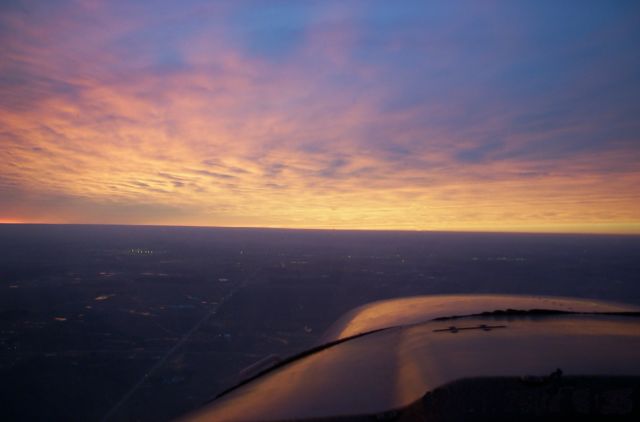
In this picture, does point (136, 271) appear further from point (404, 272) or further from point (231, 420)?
point (231, 420)

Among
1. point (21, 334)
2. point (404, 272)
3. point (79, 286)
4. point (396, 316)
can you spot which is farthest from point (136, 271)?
point (396, 316)

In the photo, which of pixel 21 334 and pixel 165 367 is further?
pixel 21 334

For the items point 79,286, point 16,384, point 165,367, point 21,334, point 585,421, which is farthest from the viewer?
point 79,286

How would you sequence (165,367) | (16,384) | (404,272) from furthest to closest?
(404,272) < (165,367) < (16,384)

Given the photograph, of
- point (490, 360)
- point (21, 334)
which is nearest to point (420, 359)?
point (490, 360)

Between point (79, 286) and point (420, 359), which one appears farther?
point (79, 286)

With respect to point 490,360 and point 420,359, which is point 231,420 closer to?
point 420,359

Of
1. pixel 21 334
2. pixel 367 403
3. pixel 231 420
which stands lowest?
pixel 21 334

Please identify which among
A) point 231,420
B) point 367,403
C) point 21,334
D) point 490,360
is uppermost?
point 490,360

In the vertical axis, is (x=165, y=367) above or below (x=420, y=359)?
below
